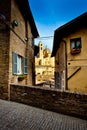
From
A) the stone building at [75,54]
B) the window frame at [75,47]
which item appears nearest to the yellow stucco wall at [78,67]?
the stone building at [75,54]

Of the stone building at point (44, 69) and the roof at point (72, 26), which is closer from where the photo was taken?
the roof at point (72, 26)

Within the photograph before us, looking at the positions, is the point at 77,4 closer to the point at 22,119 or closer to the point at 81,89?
the point at 81,89

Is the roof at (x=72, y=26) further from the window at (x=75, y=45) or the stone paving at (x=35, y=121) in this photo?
the stone paving at (x=35, y=121)

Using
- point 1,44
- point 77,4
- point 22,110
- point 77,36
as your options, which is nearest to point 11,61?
point 1,44

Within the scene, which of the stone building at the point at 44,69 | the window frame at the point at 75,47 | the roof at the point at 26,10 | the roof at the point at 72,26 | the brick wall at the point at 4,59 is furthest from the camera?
the stone building at the point at 44,69

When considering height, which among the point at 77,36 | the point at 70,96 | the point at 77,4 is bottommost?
the point at 70,96

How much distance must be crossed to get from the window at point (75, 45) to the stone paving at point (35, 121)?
4.47 meters

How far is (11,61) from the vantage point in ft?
24.5

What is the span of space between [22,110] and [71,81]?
4.36m

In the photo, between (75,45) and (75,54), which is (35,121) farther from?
(75,45)

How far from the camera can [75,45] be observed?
891cm

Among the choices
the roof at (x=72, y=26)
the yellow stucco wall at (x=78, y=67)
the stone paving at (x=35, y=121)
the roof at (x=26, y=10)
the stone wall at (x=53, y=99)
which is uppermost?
the roof at (x=26, y=10)

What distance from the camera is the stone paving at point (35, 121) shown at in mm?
4152

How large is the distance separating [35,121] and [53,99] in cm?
148
